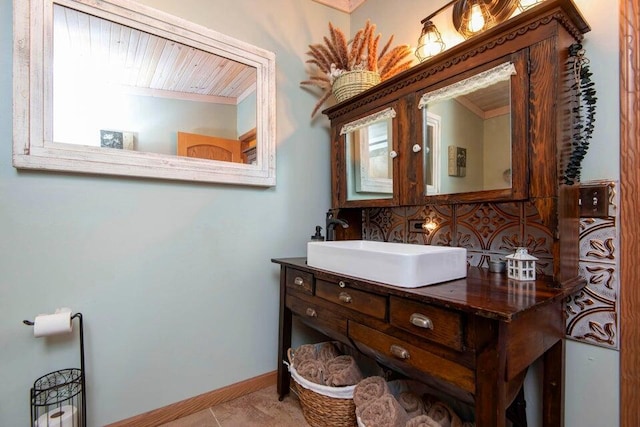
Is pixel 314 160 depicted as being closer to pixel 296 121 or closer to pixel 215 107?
pixel 296 121

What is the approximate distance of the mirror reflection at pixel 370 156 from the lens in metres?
1.46

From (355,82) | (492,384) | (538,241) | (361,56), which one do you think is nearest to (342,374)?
(492,384)

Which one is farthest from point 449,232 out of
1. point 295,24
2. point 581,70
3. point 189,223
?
point 295,24

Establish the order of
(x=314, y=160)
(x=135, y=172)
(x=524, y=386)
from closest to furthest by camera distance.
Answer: (x=524, y=386)
(x=135, y=172)
(x=314, y=160)

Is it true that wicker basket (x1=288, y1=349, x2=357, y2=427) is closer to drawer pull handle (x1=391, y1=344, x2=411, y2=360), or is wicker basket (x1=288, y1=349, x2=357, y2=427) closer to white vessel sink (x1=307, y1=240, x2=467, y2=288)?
drawer pull handle (x1=391, y1=344, x2=411, y2=360)

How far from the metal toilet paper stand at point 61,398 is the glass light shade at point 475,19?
2.07 meters

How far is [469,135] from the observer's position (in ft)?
3.87

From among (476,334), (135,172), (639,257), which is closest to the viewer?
(476,334)

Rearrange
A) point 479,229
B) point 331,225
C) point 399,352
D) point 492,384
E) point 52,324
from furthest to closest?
1. point 331,225
2. point 479,229
3. point 52,324
4. point 399,352
5. point 492,384

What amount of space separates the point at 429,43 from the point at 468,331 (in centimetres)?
131

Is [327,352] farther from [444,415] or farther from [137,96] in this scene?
[137,96]

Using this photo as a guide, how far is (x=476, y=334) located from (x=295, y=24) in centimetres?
197

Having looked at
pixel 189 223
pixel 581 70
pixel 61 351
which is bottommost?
pixel 61 351

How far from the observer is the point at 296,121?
6.25 ft
